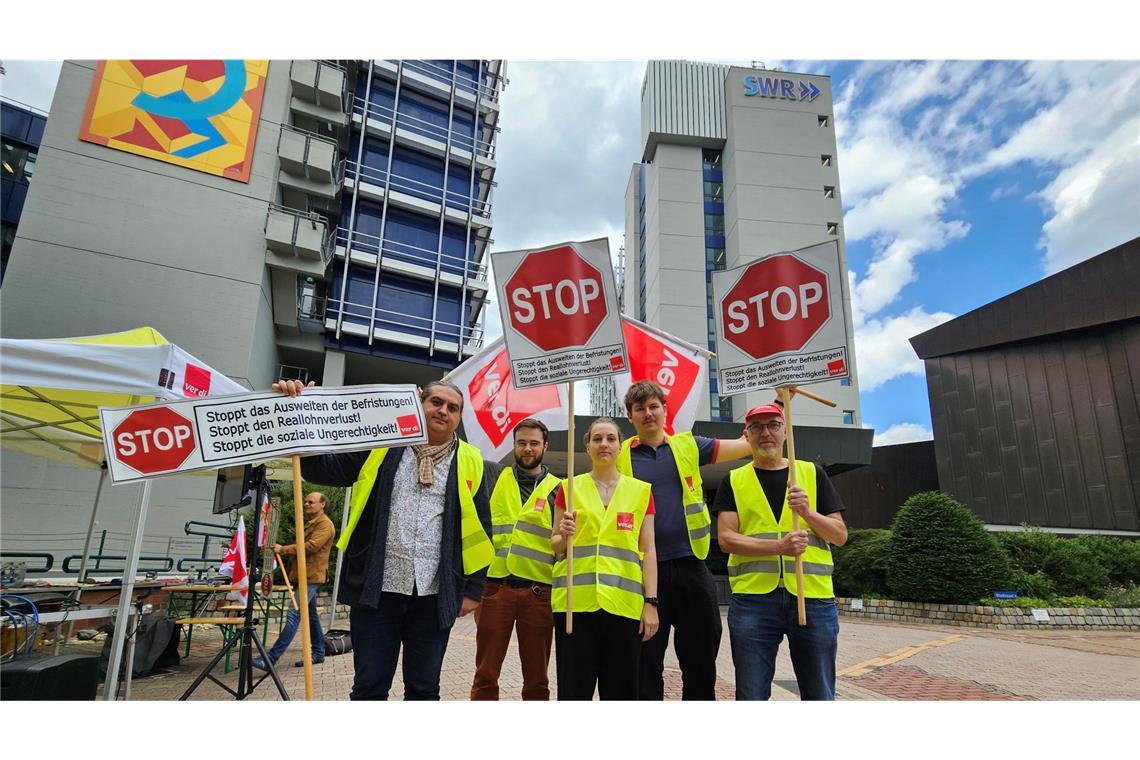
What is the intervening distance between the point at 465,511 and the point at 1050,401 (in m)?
26.6

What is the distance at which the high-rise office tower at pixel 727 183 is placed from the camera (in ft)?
156

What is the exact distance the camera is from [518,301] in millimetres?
4078

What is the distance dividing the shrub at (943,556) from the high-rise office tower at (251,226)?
61.5 feet

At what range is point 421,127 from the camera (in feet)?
95.4

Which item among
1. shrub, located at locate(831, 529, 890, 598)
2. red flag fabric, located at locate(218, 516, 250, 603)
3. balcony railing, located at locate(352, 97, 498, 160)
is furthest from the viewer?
balcony railing, located at locate(352, 97, 498, 160)

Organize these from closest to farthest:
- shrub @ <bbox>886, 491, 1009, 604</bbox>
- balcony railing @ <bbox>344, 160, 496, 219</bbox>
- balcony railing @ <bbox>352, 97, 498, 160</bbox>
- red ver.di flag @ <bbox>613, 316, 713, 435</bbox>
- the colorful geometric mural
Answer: red ver.di flag @ <bbox>613, 316, 713, 435</bbox>
shrub @ <bbox>886, 491, 1009, 604</bbox>
the colorful geometric mural
balcony railing @ <bbox>344, 160, 496, 219</bbox>
balcony railing @ <bbox>352, 97, 498, 160</bbox>

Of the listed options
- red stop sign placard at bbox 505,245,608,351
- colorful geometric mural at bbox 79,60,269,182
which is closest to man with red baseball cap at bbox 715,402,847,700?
red stop sign placard at bbox 505,245,608,351

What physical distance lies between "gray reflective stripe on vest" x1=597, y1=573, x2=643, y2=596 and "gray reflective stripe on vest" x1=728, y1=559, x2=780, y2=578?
0.58 meters

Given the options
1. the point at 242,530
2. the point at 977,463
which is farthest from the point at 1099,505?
the point at 242,530

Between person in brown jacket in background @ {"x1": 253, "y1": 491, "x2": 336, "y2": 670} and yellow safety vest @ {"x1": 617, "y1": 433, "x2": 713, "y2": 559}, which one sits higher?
yellow safety vest @ {"x1": 617, "y1": 433, "x2": 713, "y2": 559}

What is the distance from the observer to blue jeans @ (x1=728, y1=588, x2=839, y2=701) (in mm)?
3139

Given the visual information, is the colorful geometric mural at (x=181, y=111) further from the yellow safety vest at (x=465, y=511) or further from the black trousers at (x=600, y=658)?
the black trousers at (x=600, y=658)

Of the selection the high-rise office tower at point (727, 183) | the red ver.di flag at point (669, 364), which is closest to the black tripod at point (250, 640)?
the red ver.di flag at point (669, 364)

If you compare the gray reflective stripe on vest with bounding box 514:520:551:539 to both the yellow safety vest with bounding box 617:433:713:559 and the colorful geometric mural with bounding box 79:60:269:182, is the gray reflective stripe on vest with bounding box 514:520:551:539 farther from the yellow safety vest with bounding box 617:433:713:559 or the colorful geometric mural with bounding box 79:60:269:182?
the colorful geometric mural with bounding box 79:60:269:182
